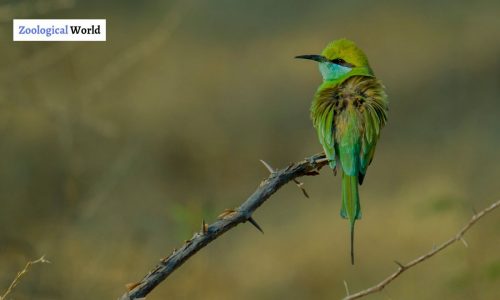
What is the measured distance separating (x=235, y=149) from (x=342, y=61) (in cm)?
570

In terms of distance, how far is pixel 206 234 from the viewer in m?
2.17

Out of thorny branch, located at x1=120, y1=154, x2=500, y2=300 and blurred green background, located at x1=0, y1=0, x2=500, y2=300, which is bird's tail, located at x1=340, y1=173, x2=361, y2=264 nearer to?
thorny branch, located at x1=120, y1=154, x2=500, y2=300

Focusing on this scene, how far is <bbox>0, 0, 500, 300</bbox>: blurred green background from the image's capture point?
486cm

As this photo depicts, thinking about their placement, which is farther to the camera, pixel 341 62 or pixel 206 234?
pixel 341 62

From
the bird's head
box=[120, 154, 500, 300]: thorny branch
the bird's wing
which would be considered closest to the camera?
box=[120, 154, 500, 300]: thorny branch

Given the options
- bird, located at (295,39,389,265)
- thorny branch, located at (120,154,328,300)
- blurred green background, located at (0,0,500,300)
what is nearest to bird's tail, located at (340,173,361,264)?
bird, located at (295,39,389,265)

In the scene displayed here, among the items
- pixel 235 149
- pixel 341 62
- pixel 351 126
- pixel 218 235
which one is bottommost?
pixel 218 235

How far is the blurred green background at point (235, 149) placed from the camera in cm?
486

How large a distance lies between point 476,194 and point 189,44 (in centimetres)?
504

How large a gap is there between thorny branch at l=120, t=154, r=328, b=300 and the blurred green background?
52.1 inches

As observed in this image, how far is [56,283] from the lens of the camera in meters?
4.47

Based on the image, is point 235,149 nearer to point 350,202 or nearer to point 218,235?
point 350,202

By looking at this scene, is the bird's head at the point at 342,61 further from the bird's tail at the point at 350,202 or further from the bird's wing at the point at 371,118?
the bird's tail at the point at 350,202

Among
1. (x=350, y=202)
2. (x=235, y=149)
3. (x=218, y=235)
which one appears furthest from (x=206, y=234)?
(x=235, y=149)
